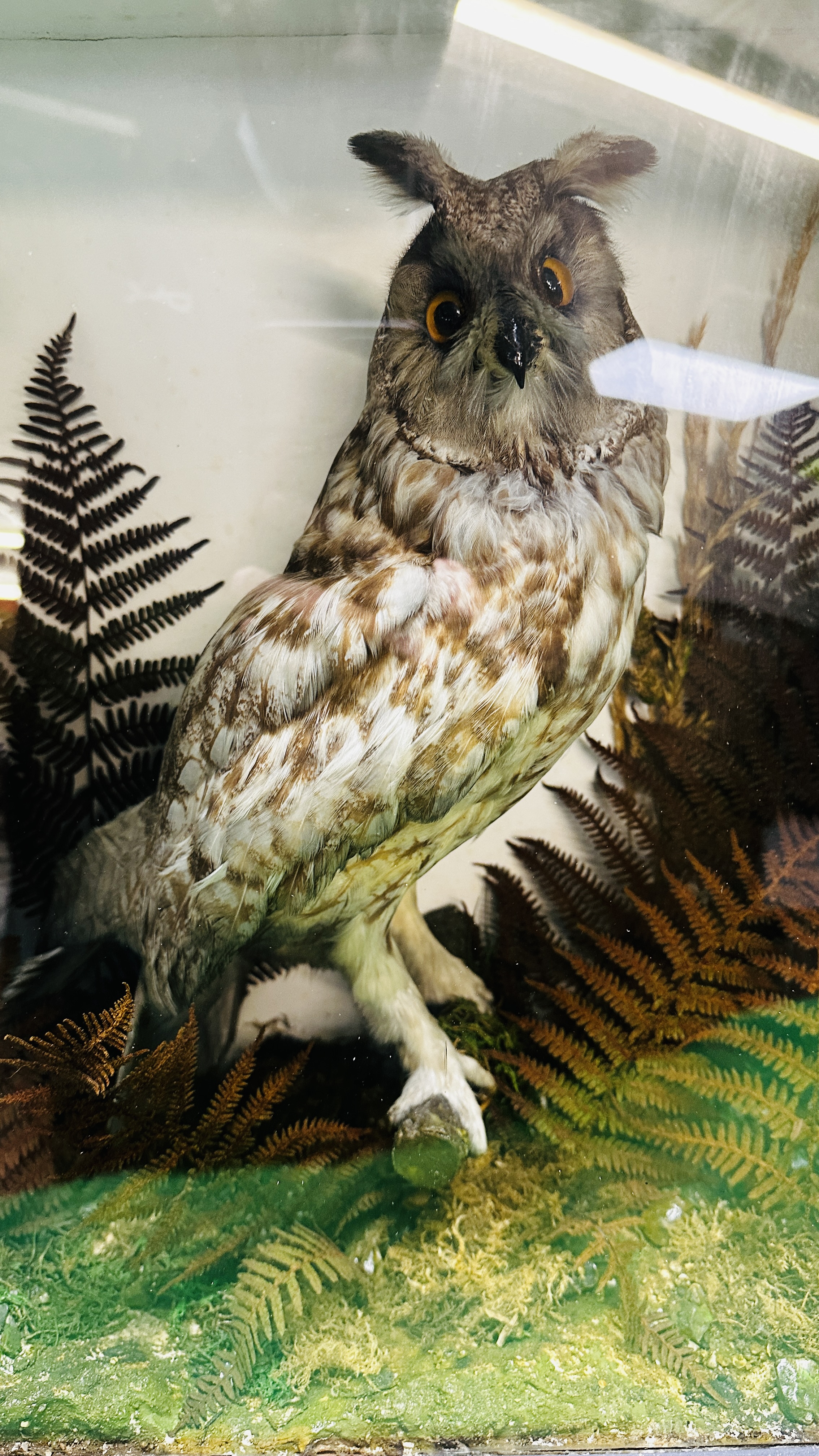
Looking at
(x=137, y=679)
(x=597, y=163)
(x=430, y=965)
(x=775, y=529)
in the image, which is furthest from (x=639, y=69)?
(x=430, y=965)

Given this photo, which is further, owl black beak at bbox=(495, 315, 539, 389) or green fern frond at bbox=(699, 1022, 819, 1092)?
green fern frond at bbox=(699, 1022, 819, 1092)

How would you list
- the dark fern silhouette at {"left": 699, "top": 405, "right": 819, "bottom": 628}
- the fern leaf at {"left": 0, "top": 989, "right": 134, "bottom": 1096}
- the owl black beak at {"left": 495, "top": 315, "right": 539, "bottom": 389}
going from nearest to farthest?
the owl black beak at {"left": 495, "top": 315, "right": 539, "bottom": 389}, the fern leaf at {"left": 0, "top": 989, "right": 134, "bottom": 1096}, the dark fern silhouette at {"left": 699, "top": 405, "right": 819, "bottom": 628}

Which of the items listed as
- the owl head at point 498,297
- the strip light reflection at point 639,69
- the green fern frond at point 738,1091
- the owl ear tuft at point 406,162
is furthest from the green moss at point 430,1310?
the strip light reflection at point 639,69

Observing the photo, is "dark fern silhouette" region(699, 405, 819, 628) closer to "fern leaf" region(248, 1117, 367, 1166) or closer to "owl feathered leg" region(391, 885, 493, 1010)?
"owl feathered leg" region(391, 885, 493, 1010)

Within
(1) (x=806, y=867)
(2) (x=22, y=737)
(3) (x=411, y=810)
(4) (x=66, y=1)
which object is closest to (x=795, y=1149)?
(1) (x=806, y=867)

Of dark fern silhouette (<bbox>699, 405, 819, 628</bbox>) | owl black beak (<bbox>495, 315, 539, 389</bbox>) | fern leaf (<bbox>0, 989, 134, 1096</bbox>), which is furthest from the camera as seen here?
dark fern silhouette (<bbox>699, 405, 819, 628</bbox>)

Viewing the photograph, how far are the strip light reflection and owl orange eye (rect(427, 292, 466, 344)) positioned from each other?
363mm

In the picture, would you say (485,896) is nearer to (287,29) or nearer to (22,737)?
(22,737)

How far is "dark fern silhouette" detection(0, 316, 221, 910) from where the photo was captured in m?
0.91

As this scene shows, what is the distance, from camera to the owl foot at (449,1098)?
3.04ft

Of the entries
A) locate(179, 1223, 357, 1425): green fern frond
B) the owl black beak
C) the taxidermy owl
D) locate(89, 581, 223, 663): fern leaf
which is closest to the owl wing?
the taxidermy owl

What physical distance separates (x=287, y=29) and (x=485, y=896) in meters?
1.10

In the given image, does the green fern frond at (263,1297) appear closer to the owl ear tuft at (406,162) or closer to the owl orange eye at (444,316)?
the owl orange eye at (444,316)

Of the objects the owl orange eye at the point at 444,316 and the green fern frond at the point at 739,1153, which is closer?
the owl orange eye at the point at 444,316
